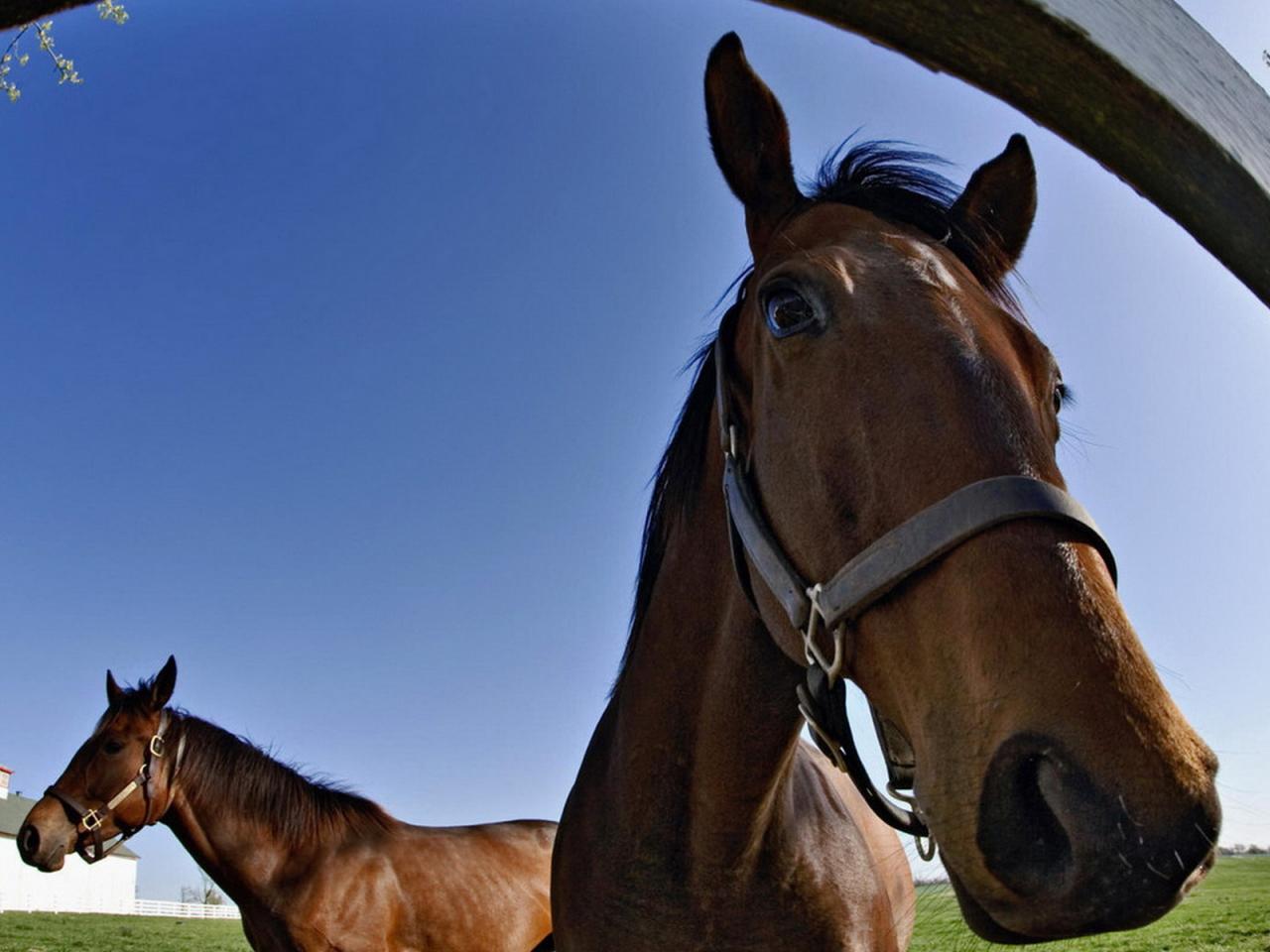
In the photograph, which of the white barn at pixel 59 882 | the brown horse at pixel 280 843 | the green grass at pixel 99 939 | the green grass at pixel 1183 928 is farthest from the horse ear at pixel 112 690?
the white barn at pixel 59 882

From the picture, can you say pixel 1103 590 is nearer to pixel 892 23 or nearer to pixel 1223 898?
pixel 892 23

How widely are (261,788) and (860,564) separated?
751cm

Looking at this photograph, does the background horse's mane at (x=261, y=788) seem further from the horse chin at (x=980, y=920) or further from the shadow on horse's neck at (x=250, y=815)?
the horse chin at (x=980, y=920)

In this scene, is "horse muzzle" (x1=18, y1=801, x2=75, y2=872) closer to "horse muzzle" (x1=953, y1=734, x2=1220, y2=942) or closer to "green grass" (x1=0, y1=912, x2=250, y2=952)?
"horse muzzle" (x1=953, y1=734, x2=1220, y2=942)

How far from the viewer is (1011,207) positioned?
2395 mm

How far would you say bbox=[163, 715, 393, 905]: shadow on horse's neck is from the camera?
7.32m

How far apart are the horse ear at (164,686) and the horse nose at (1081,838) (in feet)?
27.7

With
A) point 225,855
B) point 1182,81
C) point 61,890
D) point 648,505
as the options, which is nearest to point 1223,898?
point 225,855

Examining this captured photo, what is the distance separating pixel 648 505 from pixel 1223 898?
21.0 metres

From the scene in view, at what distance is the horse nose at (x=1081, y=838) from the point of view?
42.6 inches

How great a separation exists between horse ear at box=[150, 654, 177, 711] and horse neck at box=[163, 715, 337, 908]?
48cm

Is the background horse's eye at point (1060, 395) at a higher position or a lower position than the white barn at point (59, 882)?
higher

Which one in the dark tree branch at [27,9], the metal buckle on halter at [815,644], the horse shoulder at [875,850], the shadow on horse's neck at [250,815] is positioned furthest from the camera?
the shadow on horse's neck at [250,815]

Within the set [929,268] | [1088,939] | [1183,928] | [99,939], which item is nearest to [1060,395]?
[929,268]
